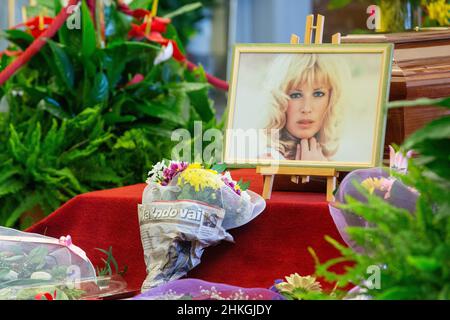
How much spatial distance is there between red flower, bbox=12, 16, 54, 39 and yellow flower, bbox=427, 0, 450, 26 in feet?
4.57

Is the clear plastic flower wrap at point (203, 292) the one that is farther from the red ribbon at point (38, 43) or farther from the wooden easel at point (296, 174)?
the red ribbon at point (38, 43)

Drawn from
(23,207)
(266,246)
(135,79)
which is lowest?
(23,207)

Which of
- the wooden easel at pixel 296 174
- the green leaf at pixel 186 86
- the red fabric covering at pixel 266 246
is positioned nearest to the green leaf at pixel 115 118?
the green leaf at pixel 186 86

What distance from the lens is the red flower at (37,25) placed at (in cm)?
300

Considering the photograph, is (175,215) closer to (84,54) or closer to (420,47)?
(420,47)

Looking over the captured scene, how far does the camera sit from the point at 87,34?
288 centimetres

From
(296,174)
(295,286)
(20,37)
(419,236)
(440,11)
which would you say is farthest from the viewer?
(20,37)

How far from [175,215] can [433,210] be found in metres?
0.68

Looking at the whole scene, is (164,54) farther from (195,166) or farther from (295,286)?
(295,286)

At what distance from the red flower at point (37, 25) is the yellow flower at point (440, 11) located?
1394mm

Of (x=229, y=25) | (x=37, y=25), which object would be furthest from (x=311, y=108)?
(x=229, y=25)

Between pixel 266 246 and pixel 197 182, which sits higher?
pixel 197 182

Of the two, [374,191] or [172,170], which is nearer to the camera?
[374,191]

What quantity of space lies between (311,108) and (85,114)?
119 centimetres
